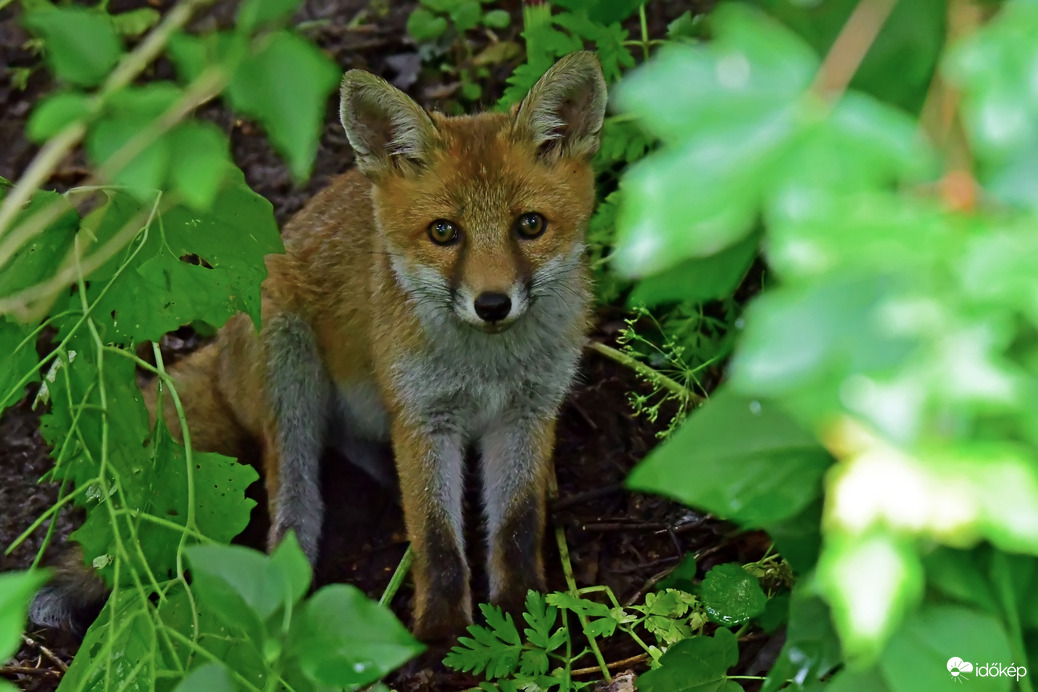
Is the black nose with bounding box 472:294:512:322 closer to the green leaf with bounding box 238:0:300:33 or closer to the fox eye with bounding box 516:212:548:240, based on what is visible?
the fox eye with bounding box 516:212:548:240

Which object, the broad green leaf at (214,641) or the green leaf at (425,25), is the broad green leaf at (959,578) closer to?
the broad green leaf at (214,641)

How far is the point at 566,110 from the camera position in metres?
3.60

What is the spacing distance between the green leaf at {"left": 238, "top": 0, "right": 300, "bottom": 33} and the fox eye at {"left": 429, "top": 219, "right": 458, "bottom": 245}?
2.24 m

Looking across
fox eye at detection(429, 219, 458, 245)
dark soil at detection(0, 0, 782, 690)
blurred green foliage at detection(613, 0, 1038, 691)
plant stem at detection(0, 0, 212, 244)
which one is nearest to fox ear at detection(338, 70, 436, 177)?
fox eye at detection(429, 219, 458, 245)

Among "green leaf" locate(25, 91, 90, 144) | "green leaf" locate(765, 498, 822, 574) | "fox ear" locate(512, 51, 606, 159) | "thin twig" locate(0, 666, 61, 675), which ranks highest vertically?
"green leaf" locate(25, 91, 90, 144)

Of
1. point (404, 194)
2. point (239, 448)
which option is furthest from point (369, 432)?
point (404, 194)

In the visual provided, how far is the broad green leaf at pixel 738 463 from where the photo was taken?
4.06 ft

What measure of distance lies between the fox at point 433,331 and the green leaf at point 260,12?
2064 mm

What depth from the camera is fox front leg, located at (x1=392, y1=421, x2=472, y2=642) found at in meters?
3.70

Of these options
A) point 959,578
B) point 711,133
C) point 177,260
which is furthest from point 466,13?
point 711,133

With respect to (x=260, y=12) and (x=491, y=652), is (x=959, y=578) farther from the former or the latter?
(x=491, y=652)

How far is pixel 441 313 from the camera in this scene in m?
3.65

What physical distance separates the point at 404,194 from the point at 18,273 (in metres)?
1.43

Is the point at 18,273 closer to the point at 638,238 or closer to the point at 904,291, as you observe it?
the point at 638,238
